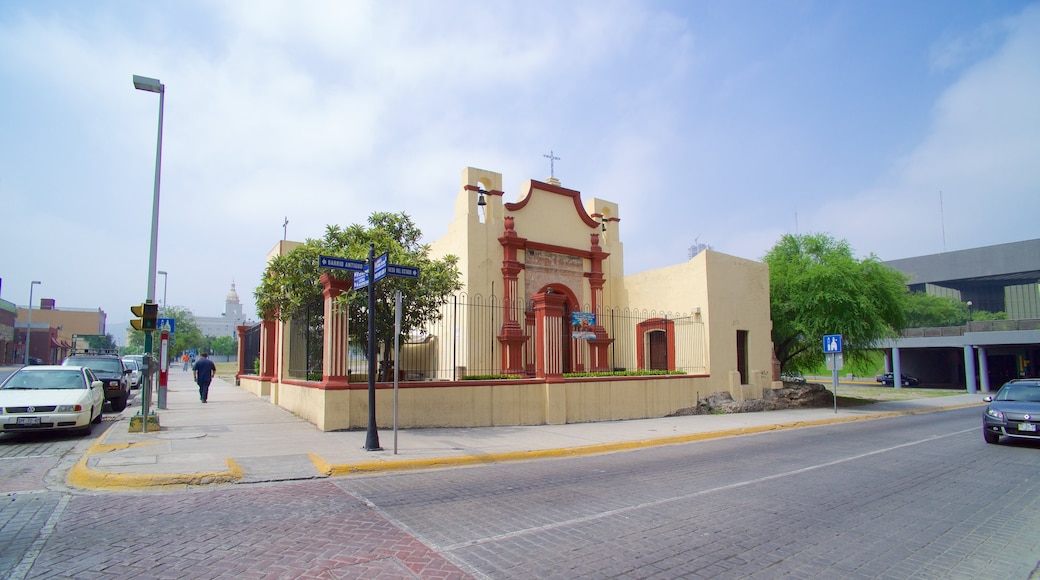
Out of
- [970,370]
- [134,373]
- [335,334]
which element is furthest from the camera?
[970,370]

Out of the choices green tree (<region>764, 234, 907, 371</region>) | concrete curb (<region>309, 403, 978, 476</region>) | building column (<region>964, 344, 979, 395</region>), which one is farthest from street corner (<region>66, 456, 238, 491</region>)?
building column (<region>964, 344, 979, 395</region>)

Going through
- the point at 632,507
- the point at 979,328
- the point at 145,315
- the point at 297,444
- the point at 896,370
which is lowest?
the point at 896,370

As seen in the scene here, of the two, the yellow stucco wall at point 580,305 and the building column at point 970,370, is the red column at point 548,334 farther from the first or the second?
the building column at point 970,370

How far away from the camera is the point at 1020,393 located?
12.9m

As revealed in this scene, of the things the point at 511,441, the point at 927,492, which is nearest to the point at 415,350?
the point at 511,441

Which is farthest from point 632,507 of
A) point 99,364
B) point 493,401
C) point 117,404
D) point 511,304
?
point 99,364

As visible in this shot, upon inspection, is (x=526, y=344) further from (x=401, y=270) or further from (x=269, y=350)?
(x=269, y=350)

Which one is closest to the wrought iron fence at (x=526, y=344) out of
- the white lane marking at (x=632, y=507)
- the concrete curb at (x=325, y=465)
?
the concrete curb at (x=325, y=465)

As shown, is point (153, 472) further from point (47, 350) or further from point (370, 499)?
point (47, 350)

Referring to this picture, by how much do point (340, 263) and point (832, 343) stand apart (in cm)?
1689

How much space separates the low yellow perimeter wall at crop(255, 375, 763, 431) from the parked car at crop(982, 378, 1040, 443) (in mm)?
7988

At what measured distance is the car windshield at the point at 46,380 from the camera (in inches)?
477

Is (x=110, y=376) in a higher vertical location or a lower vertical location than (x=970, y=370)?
higher

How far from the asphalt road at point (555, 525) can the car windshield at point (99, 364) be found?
10.9m
